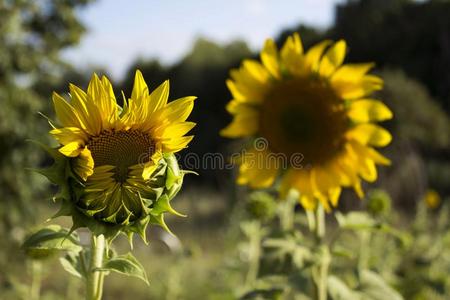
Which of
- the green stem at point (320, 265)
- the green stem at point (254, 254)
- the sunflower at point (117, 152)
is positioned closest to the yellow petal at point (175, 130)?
the sunflower at point (117, 152)

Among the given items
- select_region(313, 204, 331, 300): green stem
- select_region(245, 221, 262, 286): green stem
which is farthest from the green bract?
select_region(245, 221, 262, 286): green stem

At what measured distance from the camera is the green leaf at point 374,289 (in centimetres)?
211

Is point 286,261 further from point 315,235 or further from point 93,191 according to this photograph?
point 93,191

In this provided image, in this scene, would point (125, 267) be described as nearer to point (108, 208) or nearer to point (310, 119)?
point (108, 208)

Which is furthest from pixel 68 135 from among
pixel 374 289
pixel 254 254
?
pixel 254 254

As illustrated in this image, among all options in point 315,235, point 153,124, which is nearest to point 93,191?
point 153,124

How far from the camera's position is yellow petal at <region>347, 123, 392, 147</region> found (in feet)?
6.98

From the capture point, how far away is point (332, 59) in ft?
7.17

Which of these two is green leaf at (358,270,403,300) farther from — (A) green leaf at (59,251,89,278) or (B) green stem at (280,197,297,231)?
(A) green leaf at (59,251,89,278)

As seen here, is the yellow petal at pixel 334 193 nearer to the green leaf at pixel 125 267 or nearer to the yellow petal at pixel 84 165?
the green leaf at pixel 125 267

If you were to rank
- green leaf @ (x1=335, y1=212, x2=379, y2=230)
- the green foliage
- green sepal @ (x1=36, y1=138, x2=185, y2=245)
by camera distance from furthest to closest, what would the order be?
the green foliage < green leaf @ (x1=335, y1=212, x2=379, y2=230) < green sepal @ (x1=36, y1=138, x2=185, y2=245)

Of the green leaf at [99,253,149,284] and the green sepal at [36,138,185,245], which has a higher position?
the green sepal at [36,138,185,245]

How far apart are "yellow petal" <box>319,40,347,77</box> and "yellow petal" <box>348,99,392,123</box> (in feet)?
0.50

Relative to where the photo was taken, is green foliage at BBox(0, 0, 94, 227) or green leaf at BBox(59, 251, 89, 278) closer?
green leaf at BBox(59, 251, 89, 278)
